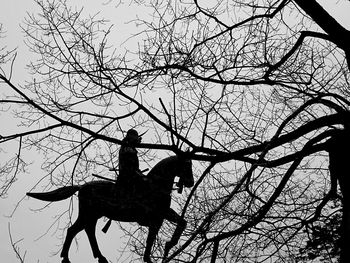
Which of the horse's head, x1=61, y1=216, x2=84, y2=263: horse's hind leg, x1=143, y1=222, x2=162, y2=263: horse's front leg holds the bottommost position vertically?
x1=143, y1=222, x2=162, y2=263: horse's front leg

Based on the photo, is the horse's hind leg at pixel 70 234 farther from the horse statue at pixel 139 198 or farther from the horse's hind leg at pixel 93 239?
the horse's hind leg at pixel 93 239

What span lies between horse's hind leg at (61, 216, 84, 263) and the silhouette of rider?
1418mm

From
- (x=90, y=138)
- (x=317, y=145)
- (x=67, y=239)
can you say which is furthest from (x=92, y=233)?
(x=317, y=145)

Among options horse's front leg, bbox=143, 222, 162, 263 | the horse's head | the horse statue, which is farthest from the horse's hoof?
the horse's head

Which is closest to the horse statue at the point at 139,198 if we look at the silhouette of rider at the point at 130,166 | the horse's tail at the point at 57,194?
the horse's tail at the point at 57,194

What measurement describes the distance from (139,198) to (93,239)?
1476 mm

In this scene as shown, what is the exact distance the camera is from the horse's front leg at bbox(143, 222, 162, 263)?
7008 millimetres

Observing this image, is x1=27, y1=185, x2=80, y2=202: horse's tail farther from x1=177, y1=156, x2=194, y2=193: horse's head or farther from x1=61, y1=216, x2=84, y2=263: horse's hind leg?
x1=177, y1=156, x2=194, y2=193: horse's head

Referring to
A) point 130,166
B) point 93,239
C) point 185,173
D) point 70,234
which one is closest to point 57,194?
point 70,234

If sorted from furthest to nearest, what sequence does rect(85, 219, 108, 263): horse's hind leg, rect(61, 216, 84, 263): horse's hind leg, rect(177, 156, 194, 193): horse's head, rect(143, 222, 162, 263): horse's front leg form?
rect(85, 219, 108, 263): horse's hind leg, rect(61, 216, 84, 263): horse's hind leg, rect(177, 156, 194, 193): horse's head, rect(143, 222, 162, 263): horse's front leg

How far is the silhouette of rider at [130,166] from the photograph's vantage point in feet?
23.8

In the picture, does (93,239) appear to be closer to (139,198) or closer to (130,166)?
(139,198)

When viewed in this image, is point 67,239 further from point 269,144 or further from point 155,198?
point 269,144

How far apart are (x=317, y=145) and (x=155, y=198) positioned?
268cm
